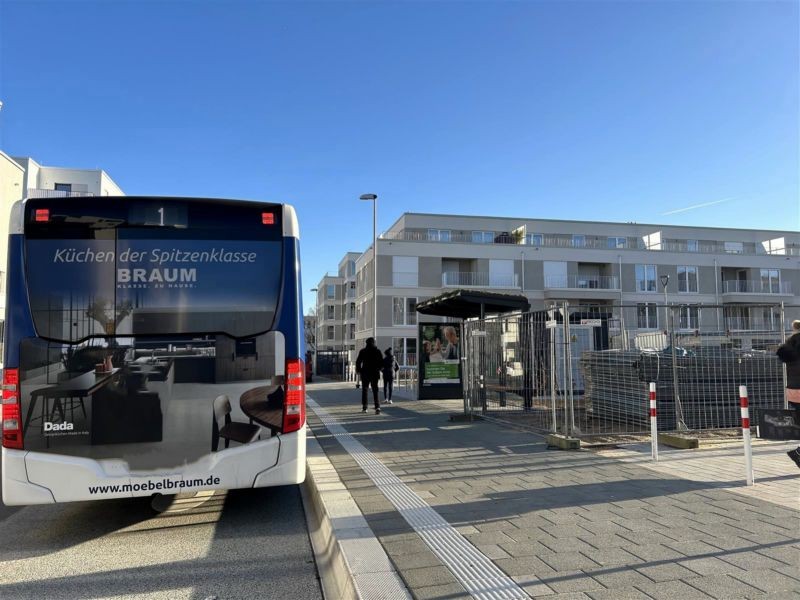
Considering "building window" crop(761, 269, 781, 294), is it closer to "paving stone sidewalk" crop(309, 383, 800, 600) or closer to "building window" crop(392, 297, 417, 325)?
"building window" crop(392, 297, 417, 325)

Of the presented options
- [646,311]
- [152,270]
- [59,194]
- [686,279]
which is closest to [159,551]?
[152,270]

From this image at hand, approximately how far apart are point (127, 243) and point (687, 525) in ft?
17.5

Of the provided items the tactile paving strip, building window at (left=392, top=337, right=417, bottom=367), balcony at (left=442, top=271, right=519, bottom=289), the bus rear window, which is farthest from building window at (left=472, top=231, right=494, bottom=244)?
the bus rear window

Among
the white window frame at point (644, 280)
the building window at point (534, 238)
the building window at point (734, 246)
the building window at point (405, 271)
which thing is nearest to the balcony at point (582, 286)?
the white window frame at point (644, 280)

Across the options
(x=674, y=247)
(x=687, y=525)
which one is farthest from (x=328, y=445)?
(x=674, y=247)

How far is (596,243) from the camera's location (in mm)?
52312

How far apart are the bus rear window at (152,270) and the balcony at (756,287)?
170 feet

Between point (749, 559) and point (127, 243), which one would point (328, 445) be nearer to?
point (127, 243)

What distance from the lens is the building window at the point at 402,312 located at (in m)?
41.4

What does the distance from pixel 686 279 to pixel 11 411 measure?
51.2 m

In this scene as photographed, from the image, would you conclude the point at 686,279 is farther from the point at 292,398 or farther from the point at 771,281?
the point at 292,398

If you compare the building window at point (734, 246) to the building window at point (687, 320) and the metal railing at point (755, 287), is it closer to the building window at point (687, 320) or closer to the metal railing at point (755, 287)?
the metal railing at point (755, 287)

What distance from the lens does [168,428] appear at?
4711 mm

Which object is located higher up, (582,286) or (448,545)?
(582,286)
